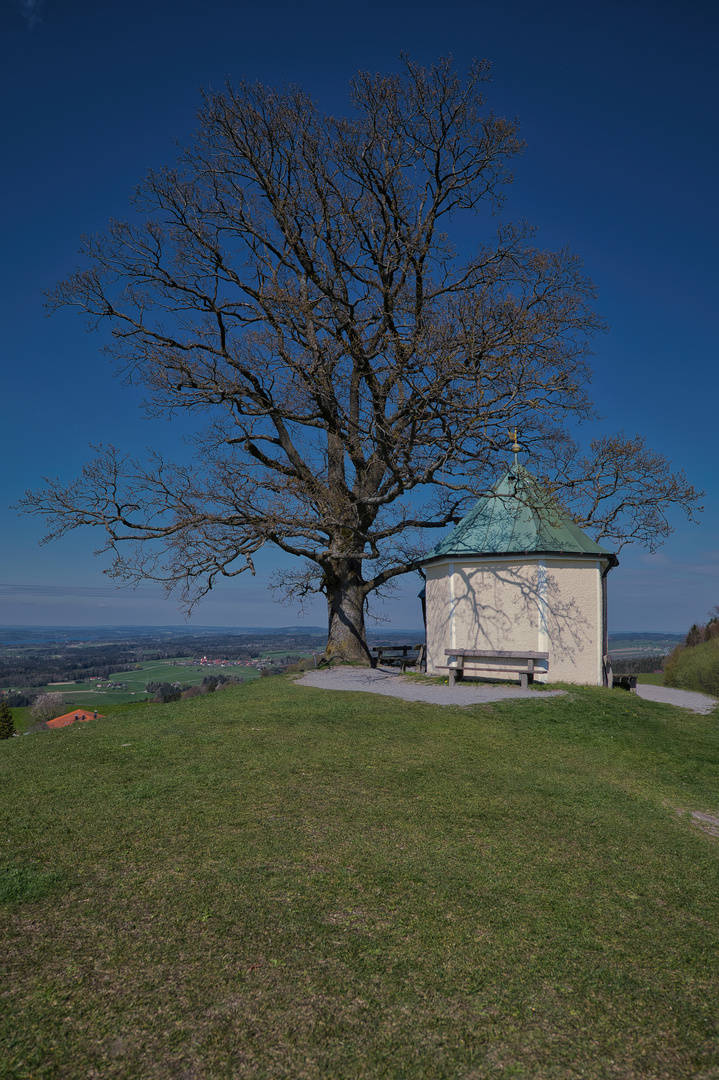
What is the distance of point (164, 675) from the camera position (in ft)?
148

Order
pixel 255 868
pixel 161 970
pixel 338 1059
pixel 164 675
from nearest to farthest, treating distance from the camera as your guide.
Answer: pixel 338 1059 < pixel 161 970 < pixel 255 868 < pixel 164 675

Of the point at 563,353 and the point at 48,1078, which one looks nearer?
the point at 48,1078

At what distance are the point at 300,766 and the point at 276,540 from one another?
1110 centimetres

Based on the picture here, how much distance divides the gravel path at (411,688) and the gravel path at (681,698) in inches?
163

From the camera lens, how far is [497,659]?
51.8ft

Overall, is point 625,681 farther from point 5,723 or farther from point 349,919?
point 5,723

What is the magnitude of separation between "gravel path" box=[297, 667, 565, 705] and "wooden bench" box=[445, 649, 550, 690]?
41 centimetres

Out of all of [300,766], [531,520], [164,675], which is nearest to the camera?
[300,766]

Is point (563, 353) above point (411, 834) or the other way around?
above

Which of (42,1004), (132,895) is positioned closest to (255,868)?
(132,895)

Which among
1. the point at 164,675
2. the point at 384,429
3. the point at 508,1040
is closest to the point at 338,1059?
the point at 508,1040

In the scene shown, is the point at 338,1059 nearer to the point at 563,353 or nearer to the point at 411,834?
the point at 411,834

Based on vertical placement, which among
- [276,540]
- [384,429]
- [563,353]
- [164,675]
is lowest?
[164,675]

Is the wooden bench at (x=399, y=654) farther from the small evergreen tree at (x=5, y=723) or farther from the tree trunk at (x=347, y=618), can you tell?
the small evergreen tree at (x=5, y=723)
